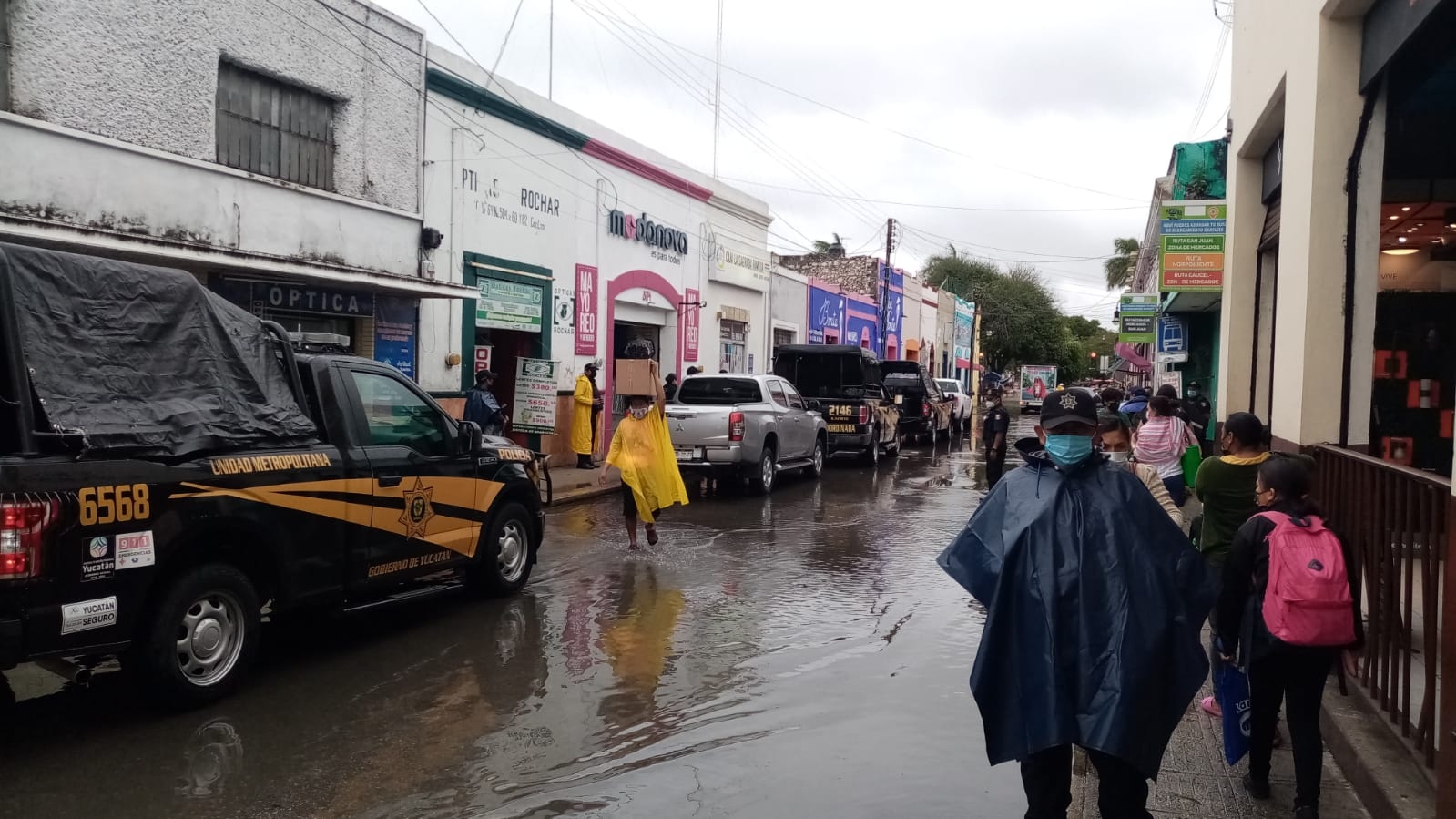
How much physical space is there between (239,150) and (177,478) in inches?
332

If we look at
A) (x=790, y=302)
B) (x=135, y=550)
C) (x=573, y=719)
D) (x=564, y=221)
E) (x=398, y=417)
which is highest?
(x=564, y=221)

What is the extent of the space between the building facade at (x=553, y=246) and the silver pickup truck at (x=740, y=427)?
2.71 metres

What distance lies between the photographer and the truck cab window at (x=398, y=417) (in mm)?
6996

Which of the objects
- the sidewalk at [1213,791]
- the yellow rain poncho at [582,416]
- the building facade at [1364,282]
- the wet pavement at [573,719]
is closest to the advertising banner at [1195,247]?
the building facade at [1364,282]

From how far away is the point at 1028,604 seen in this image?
3262 mm

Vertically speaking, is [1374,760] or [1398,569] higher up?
[1398,569]

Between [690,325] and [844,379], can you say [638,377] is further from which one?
[690,325]

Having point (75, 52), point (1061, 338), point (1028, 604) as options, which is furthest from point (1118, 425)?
point (1061, 338)

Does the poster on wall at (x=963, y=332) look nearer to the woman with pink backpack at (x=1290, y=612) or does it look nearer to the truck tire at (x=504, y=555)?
the truck tire at (x=504, y=555)

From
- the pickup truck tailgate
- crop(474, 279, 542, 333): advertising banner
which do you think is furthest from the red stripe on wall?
the pickup truck tailgate

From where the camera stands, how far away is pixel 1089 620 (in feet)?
10.5

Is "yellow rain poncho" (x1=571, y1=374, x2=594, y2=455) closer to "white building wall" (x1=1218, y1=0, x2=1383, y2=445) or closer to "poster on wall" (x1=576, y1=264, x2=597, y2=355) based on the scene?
"poster on wall" (x1=576, y1=264, x2=597, y2=355)

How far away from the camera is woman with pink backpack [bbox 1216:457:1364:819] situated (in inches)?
156

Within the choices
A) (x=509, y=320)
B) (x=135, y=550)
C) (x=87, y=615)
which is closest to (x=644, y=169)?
(x=509, y=320)
